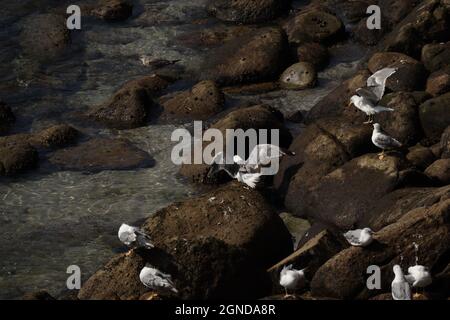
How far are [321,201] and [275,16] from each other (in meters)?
10.3

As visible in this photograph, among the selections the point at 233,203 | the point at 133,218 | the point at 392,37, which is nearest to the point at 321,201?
the point at 233,203

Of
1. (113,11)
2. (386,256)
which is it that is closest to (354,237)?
(386,256)

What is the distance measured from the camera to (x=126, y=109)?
68.0 ft

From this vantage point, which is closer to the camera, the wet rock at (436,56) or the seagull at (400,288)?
the seagull at (400,288)

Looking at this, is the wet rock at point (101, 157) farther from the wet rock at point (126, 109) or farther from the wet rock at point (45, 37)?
the wet rock at point (45, 37)

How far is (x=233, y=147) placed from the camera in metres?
18.2

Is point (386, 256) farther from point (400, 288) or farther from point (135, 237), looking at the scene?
point (135, 237)

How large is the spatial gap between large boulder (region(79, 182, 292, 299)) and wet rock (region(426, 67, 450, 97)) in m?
5.31

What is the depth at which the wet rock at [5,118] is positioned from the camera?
2072 centimetres

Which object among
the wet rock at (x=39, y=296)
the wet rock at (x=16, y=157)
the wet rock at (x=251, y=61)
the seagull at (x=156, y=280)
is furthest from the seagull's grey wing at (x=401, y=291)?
the wet rock at (x=251, y=61)

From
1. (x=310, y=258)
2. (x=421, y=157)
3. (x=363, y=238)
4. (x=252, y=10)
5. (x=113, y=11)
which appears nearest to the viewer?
(x=363, y=238)

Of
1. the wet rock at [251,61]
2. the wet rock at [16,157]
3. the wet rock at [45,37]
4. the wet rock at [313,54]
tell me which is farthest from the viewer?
the wet rock at [45,37]

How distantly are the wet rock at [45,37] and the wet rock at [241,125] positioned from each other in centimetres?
711

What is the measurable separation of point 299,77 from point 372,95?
4.29 m
